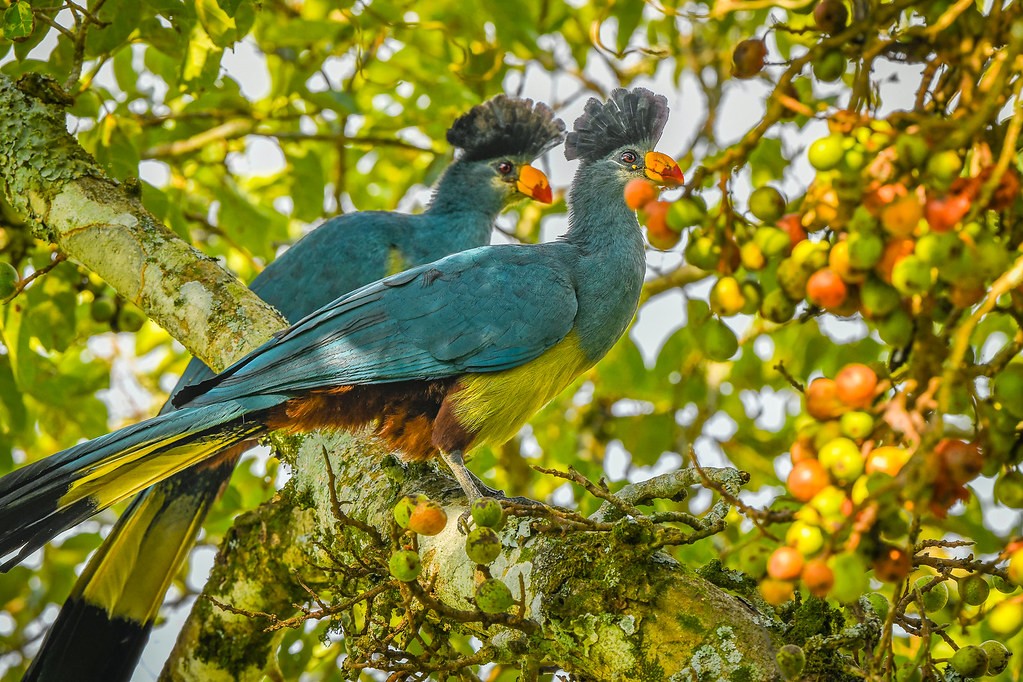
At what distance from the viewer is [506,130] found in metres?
5.04

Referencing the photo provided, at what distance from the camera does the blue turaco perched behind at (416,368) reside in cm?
276

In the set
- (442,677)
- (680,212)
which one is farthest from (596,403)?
(680,212)

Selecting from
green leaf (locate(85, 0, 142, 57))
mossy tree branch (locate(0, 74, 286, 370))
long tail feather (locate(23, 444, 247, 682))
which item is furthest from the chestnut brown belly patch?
green leaf (locate(85, 0, 142, 57))

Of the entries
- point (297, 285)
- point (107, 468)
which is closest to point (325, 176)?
point (297, 285)

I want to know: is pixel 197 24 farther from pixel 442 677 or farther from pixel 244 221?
pixel 442 677

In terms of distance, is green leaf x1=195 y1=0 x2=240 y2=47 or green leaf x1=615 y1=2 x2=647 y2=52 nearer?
green leaf x1=195 y1=0 x2=240 y2=47

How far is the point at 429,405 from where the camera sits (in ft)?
11.0

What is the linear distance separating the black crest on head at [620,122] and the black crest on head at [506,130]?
0.84 meters

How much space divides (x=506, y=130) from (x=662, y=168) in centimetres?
132

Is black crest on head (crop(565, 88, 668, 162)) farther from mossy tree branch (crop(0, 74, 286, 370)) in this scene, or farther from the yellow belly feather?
mossy tree branch (crop(0, 74, 286, 370))

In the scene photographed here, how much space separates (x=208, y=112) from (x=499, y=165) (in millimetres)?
1412

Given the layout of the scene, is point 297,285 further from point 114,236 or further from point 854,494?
point 854,494

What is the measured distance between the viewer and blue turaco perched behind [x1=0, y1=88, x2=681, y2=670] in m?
2.76

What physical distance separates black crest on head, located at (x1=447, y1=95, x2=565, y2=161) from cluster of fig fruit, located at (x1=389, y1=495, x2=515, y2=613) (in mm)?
3031
